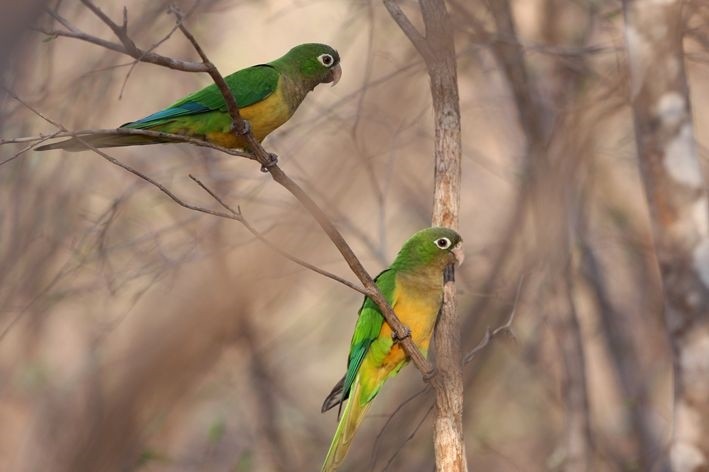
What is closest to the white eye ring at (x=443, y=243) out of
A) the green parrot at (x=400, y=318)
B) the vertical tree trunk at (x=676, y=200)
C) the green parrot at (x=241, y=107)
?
the green parrot at (x=400, y=318)

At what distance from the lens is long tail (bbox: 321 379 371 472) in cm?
419

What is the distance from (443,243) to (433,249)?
108 mm

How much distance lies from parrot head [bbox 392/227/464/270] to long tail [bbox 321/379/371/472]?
70 centimetres

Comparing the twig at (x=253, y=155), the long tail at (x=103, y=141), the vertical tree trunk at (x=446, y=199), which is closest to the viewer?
the twig at (x=253, y=155)

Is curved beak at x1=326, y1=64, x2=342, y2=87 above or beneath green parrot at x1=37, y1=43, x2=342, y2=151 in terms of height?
above

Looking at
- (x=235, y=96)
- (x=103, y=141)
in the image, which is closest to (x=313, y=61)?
(x=235, y=96)

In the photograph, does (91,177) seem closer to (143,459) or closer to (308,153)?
(308,153)

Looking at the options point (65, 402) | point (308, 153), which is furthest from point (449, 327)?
point (65, 402)

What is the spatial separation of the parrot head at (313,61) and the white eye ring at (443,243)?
114 cm

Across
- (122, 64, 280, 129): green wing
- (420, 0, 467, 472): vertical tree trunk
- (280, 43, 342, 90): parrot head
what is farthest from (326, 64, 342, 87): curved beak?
(420, 0, 467, 472): vertical tree trunk

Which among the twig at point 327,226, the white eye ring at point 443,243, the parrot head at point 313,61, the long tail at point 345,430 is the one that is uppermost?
the parrot head at point 313,61

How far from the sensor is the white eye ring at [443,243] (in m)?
4.38

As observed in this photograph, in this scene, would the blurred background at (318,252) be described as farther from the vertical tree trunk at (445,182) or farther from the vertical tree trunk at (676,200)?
the vertical tree trunk at (445,182)

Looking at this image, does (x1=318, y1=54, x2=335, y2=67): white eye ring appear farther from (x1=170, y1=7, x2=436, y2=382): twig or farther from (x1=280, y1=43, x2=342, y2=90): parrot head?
(x1=170, y1=7, x2=436, y2=382): twig
